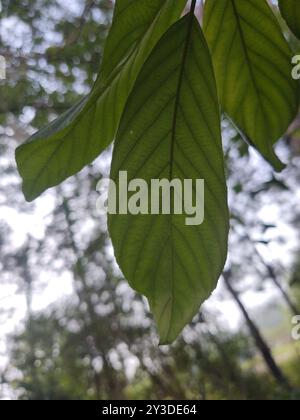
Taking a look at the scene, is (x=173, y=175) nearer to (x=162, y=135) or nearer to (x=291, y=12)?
(x=162, y=135)

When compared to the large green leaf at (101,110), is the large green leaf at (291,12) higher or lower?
higher

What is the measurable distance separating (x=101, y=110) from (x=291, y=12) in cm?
17

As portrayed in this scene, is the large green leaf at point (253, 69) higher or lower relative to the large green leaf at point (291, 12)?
lower

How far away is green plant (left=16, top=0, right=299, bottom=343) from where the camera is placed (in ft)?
1.12

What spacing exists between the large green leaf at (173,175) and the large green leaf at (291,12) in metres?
0.08

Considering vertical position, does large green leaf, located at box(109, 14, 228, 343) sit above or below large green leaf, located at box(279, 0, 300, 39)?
below

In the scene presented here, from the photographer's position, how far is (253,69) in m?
0.43

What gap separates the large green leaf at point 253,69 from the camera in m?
0.39

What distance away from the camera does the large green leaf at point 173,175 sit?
0.34m

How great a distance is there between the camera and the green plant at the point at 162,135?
0.34 m

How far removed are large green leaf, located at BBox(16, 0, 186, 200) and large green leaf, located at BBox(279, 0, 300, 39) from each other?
8 centimetres

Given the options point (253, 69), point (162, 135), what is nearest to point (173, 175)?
point (162, 135)

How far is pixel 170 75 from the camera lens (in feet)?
1.12

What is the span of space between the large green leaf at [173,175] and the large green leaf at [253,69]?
0.26 ft
